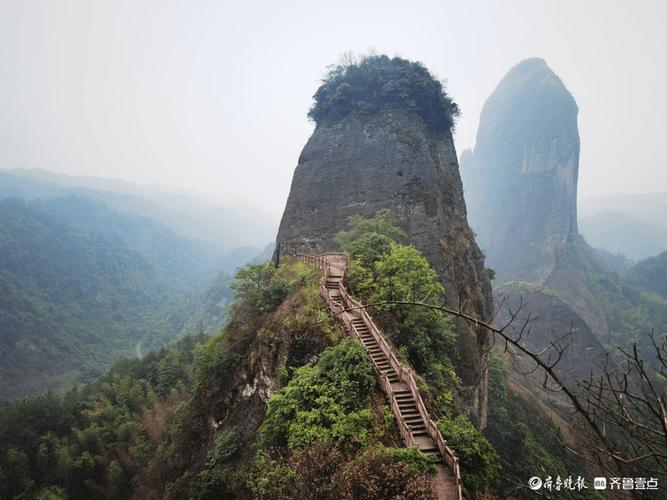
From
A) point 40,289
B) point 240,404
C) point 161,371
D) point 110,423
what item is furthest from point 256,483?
point 40,289

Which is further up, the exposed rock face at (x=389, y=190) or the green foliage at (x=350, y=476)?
the exposed rock face at (x=389, y=190)

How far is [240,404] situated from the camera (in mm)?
14656

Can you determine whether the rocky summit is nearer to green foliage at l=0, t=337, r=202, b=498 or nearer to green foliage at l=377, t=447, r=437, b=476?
green foliage at l=377, t=447, r=437, b=476

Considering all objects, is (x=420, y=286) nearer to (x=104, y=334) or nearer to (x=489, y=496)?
(x=489, y=496)

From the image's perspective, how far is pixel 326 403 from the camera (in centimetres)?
1052

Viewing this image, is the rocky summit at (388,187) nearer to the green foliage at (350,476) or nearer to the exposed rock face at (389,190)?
the exposed rock face at (389,190)

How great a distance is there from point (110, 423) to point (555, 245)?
99.7 metres

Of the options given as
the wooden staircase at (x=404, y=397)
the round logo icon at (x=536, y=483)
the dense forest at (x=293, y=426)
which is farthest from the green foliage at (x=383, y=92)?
the round logo icon at (x=536, y=483)

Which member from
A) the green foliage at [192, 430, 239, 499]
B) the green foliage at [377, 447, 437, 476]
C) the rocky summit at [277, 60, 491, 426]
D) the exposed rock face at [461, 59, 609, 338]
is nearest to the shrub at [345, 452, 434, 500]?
the green foliage at [377, 447, 437, 476]

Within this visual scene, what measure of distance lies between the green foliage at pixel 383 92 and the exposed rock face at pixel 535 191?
66.5 m

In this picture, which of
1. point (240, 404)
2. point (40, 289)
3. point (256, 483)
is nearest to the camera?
point (256, 483)

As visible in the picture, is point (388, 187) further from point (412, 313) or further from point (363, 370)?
point (363, 370)

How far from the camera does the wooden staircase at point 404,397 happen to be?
8633mm

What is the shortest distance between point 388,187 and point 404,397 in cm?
2173
